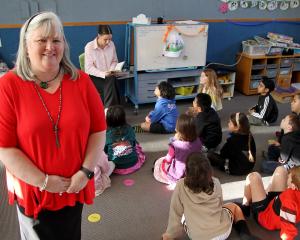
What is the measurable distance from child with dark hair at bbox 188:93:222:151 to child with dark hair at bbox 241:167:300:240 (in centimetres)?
93

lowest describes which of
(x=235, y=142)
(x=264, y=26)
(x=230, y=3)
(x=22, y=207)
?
(x=235, y=142)

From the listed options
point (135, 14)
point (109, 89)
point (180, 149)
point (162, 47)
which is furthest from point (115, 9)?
point (180, 149)

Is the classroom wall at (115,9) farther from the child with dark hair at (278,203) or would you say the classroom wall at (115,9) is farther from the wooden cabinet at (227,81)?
the child with dark hair at (278,203)

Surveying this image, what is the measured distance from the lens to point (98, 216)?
2242 mm

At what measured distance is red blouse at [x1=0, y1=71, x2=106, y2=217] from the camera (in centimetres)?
113

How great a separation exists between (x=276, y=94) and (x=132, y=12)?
7.93 ft

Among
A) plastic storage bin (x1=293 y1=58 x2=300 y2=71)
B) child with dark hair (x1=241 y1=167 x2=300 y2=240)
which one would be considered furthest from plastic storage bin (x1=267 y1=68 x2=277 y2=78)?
child with dark hair (x1=241 y1=167 x2=300 y2=240)

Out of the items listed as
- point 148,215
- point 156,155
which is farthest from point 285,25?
point 148,215

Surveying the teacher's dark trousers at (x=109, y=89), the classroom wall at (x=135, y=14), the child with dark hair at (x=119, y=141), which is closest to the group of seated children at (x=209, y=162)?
the child with dark hair at (x=119, y=141)

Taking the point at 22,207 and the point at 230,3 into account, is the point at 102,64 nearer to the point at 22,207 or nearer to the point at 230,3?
the point at 230,3

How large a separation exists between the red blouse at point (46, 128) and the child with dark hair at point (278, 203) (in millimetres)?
1188

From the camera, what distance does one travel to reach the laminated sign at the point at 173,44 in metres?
3.99

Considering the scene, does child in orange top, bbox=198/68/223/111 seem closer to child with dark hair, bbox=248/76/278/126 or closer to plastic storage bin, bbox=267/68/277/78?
child with dark hair, bbox=248/76/278/126

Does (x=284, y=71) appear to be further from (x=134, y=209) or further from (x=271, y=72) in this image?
(x=134, y=209)
